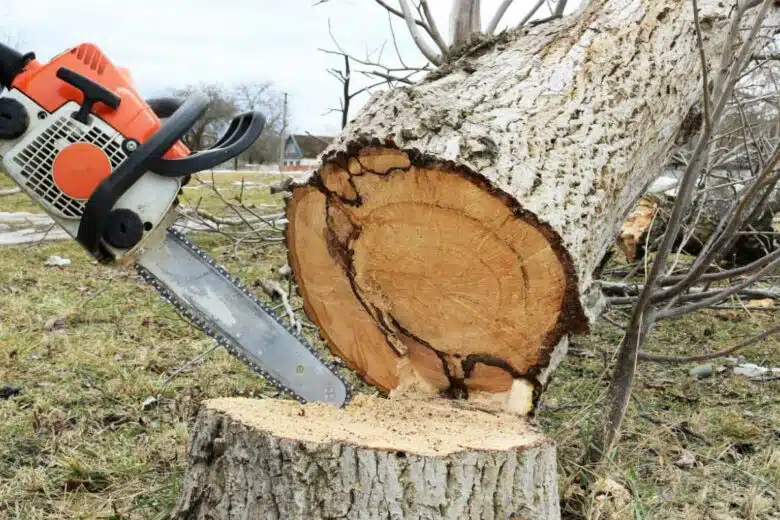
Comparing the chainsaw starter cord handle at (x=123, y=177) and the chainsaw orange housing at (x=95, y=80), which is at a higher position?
the chainsaw orange housing at (x=95, y=80)

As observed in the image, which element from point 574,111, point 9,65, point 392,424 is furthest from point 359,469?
point 9,65

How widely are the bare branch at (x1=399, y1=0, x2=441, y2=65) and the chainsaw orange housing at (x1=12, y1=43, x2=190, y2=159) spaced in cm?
227

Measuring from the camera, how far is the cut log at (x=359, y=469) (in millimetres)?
1438

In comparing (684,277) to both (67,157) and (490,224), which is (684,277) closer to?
(490,224)

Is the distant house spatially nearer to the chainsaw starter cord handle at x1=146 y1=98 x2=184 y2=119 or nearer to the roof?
the roof

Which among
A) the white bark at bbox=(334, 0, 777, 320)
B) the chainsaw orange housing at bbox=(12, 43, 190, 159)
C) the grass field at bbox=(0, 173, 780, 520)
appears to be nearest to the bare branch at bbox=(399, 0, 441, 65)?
the white bark at bbox=(334, 0, 777, 320)

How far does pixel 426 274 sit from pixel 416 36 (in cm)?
237

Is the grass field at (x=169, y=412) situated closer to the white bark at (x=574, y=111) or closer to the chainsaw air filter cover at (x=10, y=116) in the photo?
the white bark at (x=574, y=111)

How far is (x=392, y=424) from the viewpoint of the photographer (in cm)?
165

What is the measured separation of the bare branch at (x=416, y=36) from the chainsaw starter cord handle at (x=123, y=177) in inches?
89.5

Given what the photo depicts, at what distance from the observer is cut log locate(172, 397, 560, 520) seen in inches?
56.6

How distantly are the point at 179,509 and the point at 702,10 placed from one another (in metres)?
2.25

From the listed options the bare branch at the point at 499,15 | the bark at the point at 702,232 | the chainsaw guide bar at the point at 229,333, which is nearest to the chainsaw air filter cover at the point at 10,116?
the chainsaw guide bar at the point at 229,333

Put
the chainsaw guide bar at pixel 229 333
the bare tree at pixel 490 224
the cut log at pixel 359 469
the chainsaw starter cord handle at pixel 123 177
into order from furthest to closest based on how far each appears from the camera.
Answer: the chainsaw guide bar at pixel 229 333
the chainsaw starter cord handle at pixel 123 177
the bare tree at pixel 490 224
the cut log at pixel 359 469
